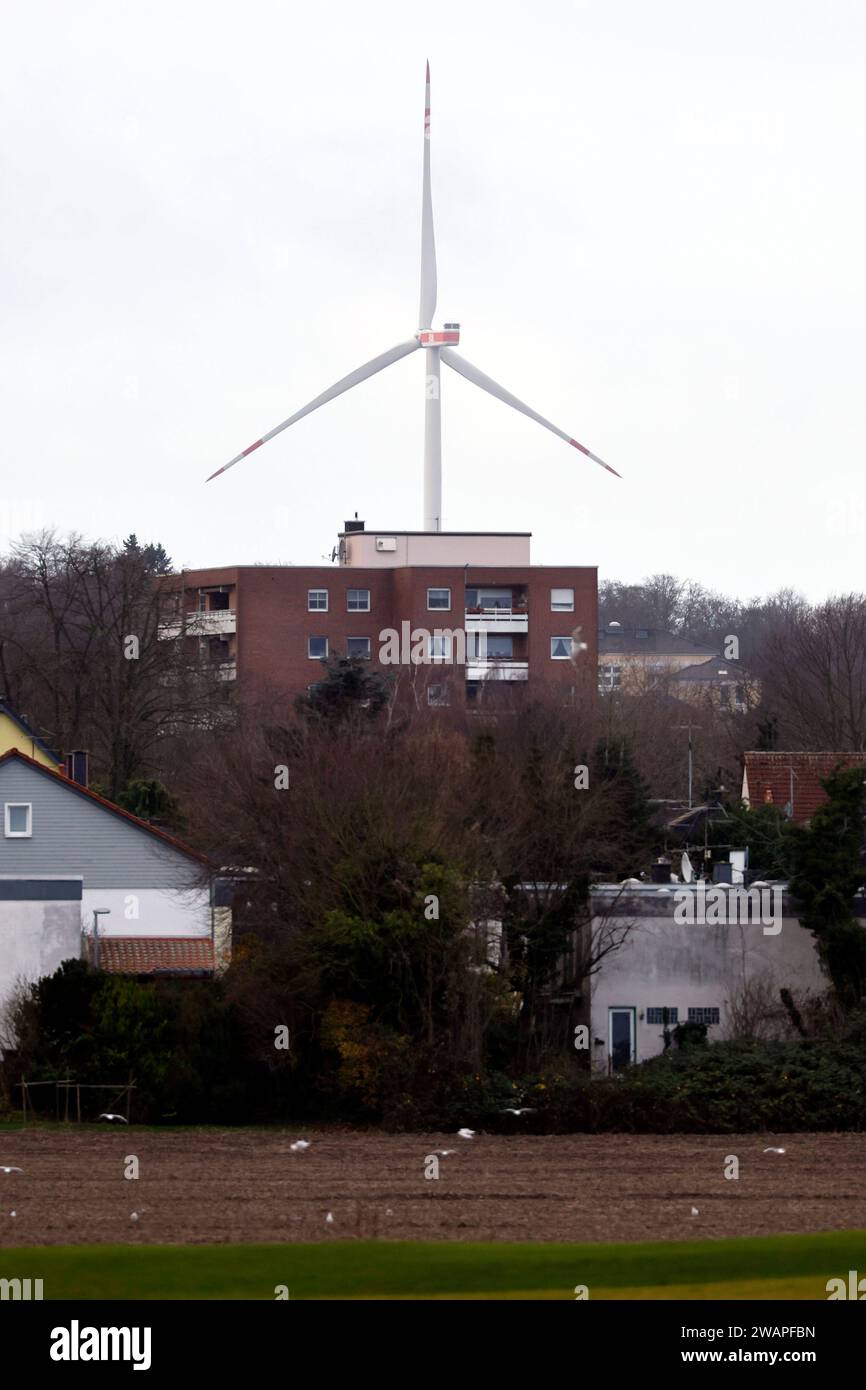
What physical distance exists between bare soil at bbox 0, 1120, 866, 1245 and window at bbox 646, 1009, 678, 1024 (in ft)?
20.3

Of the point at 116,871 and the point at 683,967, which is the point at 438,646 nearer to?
the point at 116,871

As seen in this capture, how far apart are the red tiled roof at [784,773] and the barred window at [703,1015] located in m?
15.7

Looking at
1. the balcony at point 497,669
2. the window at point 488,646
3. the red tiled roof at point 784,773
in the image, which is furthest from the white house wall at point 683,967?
the window at point 488,646

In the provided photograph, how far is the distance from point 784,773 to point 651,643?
108286mm

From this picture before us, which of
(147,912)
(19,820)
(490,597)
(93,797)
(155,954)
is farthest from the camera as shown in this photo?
(490,597)

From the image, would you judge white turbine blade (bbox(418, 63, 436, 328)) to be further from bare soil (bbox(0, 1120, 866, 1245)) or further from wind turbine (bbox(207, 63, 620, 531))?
bare soil (bbox(0, 1120, 866, 1245))

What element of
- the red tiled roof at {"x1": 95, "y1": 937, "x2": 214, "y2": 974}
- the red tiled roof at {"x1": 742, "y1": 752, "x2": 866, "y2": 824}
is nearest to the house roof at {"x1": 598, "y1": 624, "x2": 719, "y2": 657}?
the red tiled roof at {"x1": 742, "y1": 752, "x2": 866, "y2": 824}

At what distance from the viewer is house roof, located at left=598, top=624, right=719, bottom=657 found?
165 m

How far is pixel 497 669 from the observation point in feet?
398

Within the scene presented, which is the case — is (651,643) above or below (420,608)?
above

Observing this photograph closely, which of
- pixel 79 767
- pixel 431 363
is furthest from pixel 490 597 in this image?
pixel 79 767

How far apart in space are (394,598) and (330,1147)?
89.9 m

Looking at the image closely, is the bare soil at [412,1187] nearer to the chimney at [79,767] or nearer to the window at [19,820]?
the window at [19,820]

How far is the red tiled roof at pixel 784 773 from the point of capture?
57.5 m
